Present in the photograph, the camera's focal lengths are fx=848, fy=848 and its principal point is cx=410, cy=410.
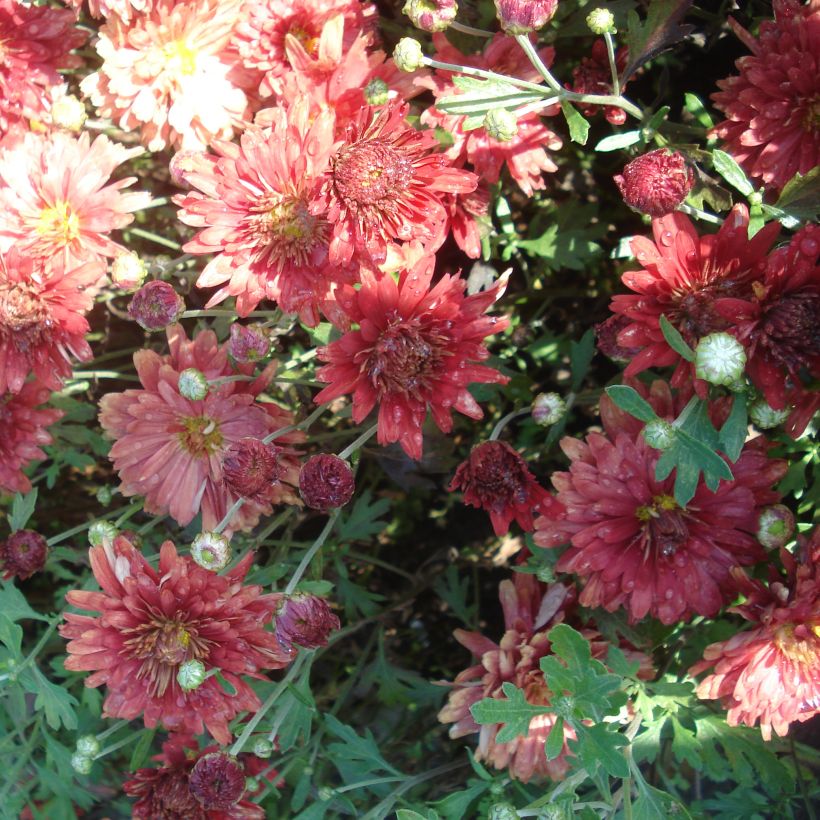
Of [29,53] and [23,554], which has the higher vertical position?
[29,53]

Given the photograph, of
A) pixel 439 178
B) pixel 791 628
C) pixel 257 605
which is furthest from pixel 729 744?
pixel 439 178

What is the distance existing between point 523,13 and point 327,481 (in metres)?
0.89

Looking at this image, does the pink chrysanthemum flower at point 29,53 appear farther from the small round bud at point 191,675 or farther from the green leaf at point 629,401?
the green leaf at point 629,401

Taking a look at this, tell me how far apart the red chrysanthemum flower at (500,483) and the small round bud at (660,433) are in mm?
330

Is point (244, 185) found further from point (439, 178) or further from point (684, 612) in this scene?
point (684, 612)

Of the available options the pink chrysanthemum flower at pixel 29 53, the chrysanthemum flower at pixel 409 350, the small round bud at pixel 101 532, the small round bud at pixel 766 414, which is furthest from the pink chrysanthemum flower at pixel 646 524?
the pink chrysanthemum flower at pixel 29 53

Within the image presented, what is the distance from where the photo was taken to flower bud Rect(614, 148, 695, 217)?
4.83 ft

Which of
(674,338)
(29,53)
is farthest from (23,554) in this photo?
(674,338)

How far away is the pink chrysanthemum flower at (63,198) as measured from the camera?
73.2 inches

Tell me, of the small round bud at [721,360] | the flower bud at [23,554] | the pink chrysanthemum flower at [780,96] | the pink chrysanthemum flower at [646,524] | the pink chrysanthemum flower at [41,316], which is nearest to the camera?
the small round bud at [721,360]

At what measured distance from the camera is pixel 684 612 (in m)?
1.74

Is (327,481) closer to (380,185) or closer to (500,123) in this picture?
(380,185)

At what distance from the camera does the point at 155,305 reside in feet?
5.65

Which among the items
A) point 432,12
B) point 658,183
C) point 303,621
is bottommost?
point 303,621
